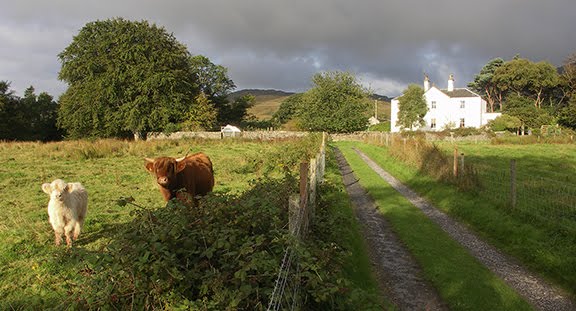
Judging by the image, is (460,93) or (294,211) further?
(460,93)

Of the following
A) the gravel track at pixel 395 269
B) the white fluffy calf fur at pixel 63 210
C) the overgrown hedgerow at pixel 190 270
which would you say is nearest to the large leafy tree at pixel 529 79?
the gravel track at pixel 395 269

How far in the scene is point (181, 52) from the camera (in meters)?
50.7

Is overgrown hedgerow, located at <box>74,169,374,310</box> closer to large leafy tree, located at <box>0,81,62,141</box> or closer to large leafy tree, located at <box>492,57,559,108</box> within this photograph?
large leafy tree, located at <box>0,81,62,141</box>

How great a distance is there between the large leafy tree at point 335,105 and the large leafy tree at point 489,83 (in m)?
44.0

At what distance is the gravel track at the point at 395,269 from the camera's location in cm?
612

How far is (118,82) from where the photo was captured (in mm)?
44812

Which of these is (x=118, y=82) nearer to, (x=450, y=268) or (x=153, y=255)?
(x=450, y=268)

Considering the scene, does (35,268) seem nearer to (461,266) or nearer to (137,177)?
(461,266)

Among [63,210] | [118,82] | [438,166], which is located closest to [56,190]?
[63,210]

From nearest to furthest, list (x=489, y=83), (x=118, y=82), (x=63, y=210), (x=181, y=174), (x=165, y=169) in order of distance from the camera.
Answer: (x=165, y=169) < (x=63, y=210) < (x=181, y=174) < (x=118, y=82) < (x=489, y=83)

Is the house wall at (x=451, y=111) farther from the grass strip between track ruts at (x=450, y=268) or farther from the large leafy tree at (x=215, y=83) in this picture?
the grass strip between track ruts at (x=450, y=268)

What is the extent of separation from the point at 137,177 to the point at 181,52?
37310mm

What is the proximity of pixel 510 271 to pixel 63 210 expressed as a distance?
8788 millimetres

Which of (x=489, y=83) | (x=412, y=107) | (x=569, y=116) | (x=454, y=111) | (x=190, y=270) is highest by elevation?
(x=489, y=83)
